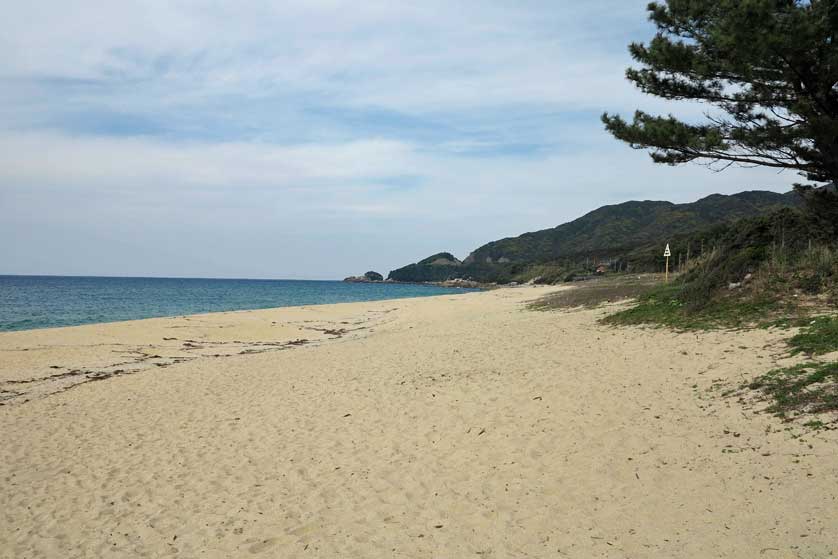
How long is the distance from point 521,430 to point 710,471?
2.59 m

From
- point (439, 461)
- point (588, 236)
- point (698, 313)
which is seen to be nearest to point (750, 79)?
point (698, 313)

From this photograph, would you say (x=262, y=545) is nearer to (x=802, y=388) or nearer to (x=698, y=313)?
(x=802, y=388)

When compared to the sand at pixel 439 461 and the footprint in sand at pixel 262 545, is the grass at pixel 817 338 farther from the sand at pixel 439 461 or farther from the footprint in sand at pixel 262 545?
the footprint in sand at pixel 262 545

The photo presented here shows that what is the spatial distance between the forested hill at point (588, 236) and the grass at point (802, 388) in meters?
88.5

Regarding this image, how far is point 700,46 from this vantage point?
12.8 metres

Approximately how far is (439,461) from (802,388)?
15.4 ft

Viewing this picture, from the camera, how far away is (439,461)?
7.05 m

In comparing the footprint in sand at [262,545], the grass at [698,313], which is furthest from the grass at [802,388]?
the footprint in sand at [262,545]

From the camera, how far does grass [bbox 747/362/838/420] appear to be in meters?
6.50

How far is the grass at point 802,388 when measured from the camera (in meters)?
6.50

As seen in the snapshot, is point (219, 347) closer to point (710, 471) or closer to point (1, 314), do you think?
point (710, 471)

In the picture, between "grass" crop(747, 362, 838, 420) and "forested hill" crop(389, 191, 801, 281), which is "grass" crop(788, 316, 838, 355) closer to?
"grass" crop(747, 362, 838, 420)

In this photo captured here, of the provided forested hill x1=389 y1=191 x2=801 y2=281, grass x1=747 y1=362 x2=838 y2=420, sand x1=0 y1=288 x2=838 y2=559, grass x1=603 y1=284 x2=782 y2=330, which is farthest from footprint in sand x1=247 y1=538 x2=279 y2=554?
forested hill x1=389 y1=191 x2=801 y2=281

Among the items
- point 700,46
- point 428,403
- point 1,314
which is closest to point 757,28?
point 700,46
